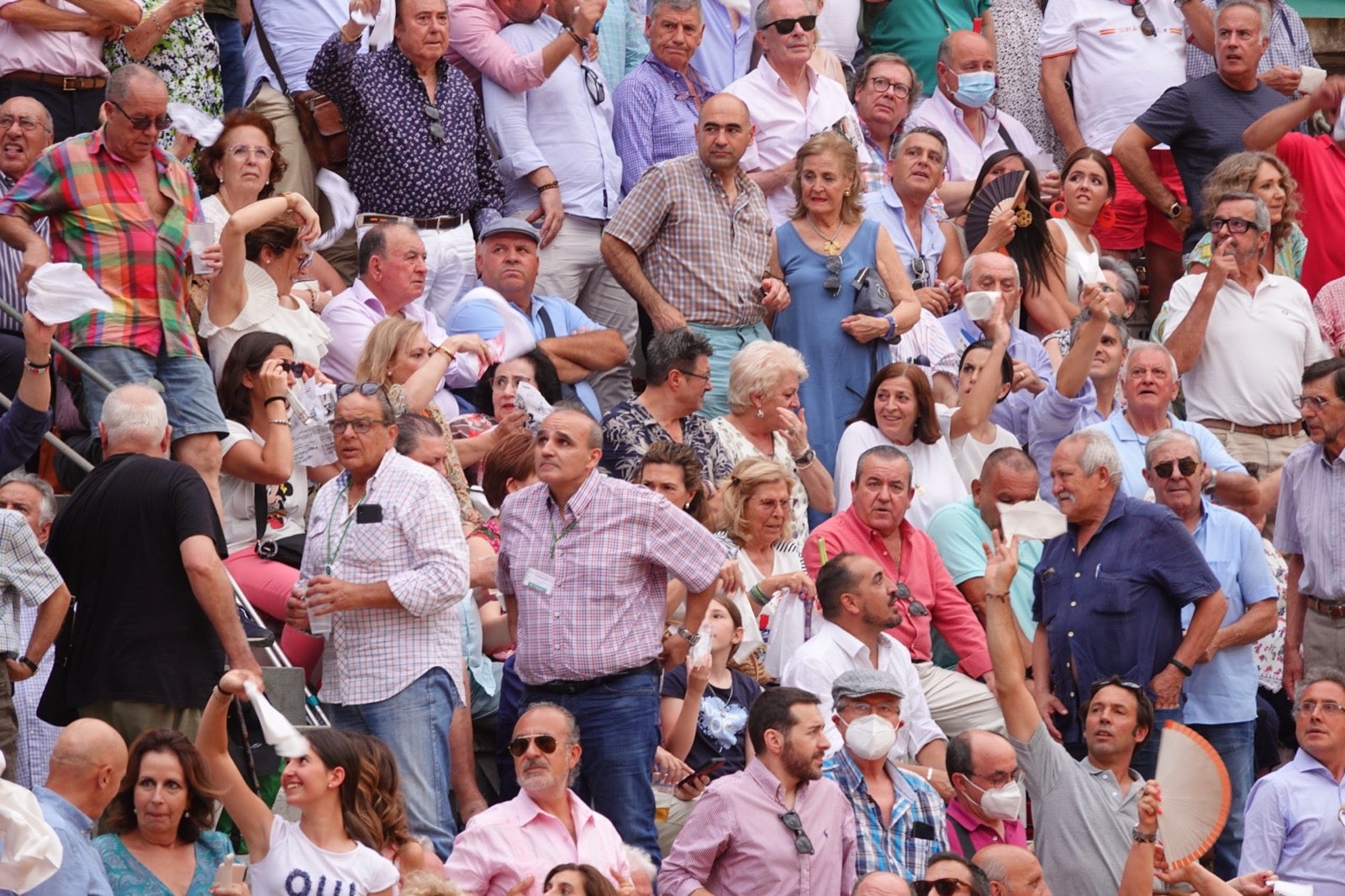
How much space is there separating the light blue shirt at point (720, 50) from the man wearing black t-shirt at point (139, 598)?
19.2 feet

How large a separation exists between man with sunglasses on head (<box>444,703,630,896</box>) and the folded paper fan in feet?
7.19

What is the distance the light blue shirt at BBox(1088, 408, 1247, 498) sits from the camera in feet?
36.0

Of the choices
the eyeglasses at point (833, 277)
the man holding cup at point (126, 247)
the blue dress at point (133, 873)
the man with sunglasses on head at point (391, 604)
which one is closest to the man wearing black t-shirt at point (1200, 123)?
the eyeglasses at point (833, 277)

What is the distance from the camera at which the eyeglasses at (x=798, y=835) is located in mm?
8250

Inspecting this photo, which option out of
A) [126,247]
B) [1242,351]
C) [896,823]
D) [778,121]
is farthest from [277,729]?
[1242,351]

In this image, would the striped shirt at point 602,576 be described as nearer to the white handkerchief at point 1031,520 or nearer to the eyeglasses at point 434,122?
the white handkerchief at point 1031,520

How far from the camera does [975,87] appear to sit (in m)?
13.5

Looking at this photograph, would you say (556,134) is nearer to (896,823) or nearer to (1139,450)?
(1139,450)

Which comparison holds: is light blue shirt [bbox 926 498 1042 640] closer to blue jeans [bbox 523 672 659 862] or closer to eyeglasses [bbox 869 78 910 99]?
blue jeans [bbox 523 672 659 862]

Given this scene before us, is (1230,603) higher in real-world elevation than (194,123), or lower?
lower

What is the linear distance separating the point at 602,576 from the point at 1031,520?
2722 millimetres

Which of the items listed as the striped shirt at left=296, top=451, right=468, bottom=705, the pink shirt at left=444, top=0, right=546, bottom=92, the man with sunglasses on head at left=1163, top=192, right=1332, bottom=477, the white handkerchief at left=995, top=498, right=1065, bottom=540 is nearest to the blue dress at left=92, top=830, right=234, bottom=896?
the striped shirt at left=296, top=451, right=468, bottom=705

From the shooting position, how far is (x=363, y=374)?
10.1 metres

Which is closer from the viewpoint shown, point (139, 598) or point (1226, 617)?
point (139, 598)
